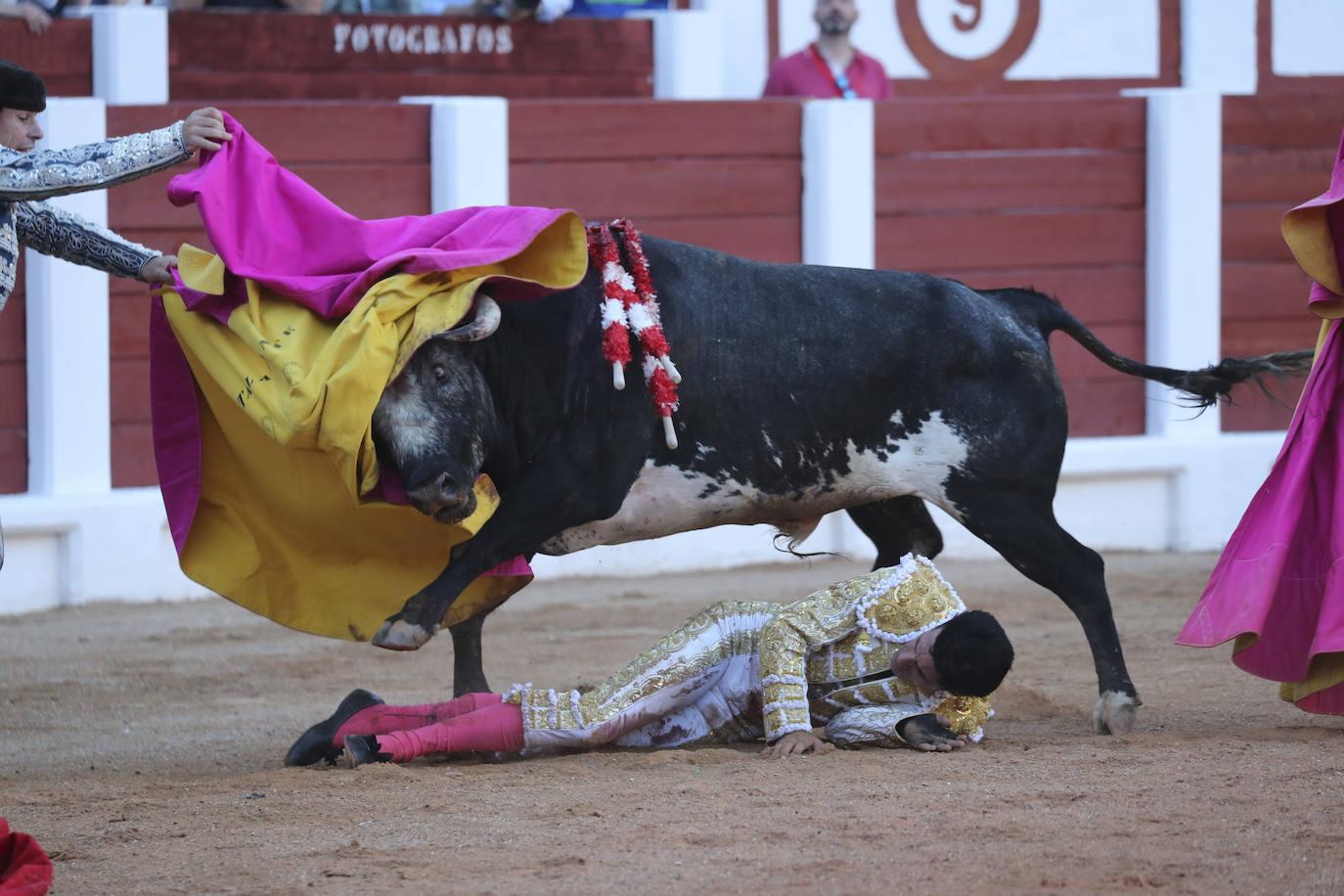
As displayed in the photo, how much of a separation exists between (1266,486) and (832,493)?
1.02 m

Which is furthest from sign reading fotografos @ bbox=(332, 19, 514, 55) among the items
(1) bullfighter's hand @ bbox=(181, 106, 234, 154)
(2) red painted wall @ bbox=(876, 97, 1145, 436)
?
(1) bullfighter's hand @ bbox=(181, 106, 234, 154)

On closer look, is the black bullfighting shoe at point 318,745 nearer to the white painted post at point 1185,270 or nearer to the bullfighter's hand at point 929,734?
the bullfighter's hand at point 929,734

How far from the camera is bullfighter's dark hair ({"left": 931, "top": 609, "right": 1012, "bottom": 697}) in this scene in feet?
11.9

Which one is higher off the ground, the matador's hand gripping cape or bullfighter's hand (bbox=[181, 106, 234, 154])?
bullfighter's hand (bbox=[181, 106, 234, 154])

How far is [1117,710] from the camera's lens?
4039 millimetres

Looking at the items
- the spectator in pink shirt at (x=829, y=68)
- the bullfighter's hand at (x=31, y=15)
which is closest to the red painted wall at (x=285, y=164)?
the bullfighter's hand at (x=31, y=15)

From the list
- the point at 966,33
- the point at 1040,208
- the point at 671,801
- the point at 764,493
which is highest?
the point at 966,33

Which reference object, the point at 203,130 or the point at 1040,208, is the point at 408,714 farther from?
the point at 1040,208

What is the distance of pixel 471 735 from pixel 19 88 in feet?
5.27

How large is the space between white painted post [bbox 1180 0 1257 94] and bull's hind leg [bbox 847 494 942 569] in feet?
18.3

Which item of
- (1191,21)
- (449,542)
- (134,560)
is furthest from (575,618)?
(1191,21)

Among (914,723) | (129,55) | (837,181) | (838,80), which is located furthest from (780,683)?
(838,80)

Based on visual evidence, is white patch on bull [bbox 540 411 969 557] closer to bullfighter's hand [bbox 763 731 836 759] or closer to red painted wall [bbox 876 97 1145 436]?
bullfighter's hand [bbox 763 731 836 759]

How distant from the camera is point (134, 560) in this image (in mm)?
6426
